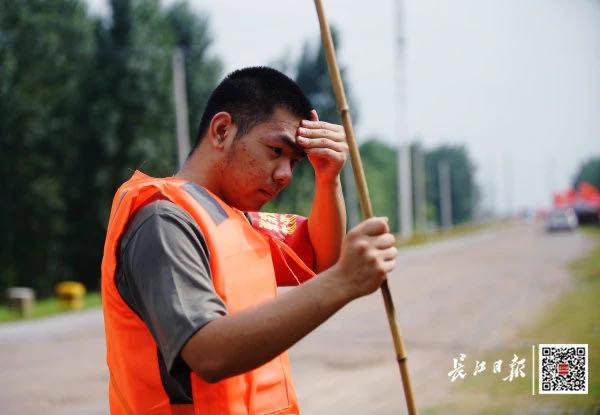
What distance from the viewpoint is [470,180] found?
119 metres

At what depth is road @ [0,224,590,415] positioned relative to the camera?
7.32 metres

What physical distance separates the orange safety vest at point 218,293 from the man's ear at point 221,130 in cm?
16

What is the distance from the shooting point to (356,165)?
1644 millimetres

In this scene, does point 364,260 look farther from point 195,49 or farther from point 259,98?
point 195,49

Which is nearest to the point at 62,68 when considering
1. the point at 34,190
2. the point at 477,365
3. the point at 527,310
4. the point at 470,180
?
the point at 34,190

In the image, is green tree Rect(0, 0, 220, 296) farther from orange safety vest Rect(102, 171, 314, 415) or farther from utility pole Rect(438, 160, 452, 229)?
utility pole Rect(438, 160, 452, 229)

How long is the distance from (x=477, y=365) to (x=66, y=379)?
14.5ft

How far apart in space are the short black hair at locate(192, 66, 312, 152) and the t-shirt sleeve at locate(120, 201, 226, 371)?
39 centimetres

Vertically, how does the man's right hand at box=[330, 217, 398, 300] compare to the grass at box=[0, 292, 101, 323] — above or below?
above

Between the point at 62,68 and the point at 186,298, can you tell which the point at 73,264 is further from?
the point at 186,298

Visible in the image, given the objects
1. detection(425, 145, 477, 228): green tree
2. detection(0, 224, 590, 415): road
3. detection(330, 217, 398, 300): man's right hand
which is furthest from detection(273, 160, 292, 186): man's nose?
detection(425, 145, 477, 228): green tree
